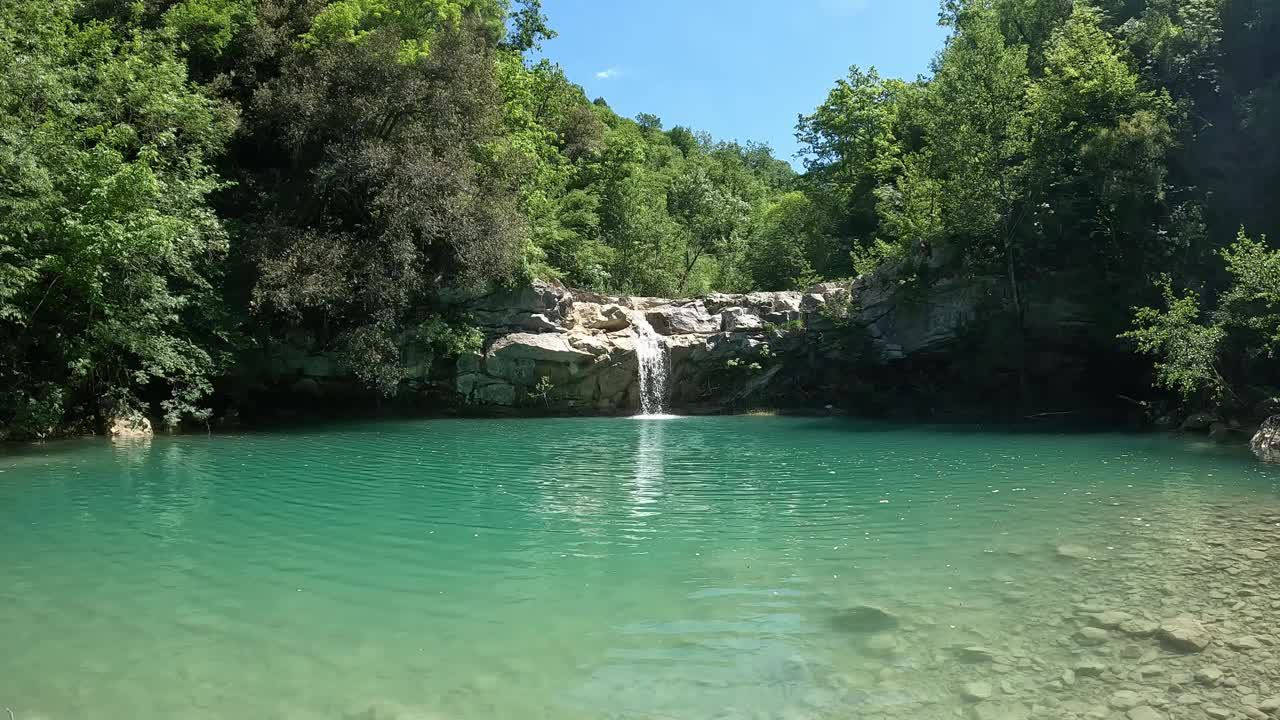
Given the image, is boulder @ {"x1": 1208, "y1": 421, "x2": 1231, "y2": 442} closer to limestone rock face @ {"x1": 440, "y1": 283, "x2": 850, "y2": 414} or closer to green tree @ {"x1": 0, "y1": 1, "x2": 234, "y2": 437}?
limestone rock face @ {"x1": 440, "y1": 283, "x2": 850, "y2": 414}

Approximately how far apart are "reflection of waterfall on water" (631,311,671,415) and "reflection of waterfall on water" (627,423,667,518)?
694cm

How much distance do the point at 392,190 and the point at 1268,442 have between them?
21.3 meters

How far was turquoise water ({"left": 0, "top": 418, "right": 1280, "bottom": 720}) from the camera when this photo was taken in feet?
15.1

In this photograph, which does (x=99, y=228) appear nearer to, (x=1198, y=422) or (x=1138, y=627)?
(x=1138, y=627)

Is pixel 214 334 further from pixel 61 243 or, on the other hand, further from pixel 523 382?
pixel 523 382

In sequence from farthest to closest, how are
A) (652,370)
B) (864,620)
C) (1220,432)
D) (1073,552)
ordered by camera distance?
(652,370), (1220,432), (1073,552), (864,620)

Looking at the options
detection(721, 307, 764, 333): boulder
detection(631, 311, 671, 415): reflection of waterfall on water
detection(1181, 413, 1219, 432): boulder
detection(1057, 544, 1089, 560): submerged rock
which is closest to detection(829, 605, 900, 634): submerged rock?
detection(1057, 544, 1089, 560): submerged rock

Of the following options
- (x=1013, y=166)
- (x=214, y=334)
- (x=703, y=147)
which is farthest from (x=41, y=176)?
(x=703, y=147)

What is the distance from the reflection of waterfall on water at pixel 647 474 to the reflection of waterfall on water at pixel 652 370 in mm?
6941

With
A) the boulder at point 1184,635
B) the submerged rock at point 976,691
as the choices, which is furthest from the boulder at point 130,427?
the boulder at point 1184,635

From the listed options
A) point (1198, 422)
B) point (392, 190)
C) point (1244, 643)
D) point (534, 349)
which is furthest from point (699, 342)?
point (1244, 643)

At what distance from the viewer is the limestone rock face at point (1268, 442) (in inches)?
574

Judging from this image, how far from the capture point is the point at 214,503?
33.3 ft

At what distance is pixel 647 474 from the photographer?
43.2ft
